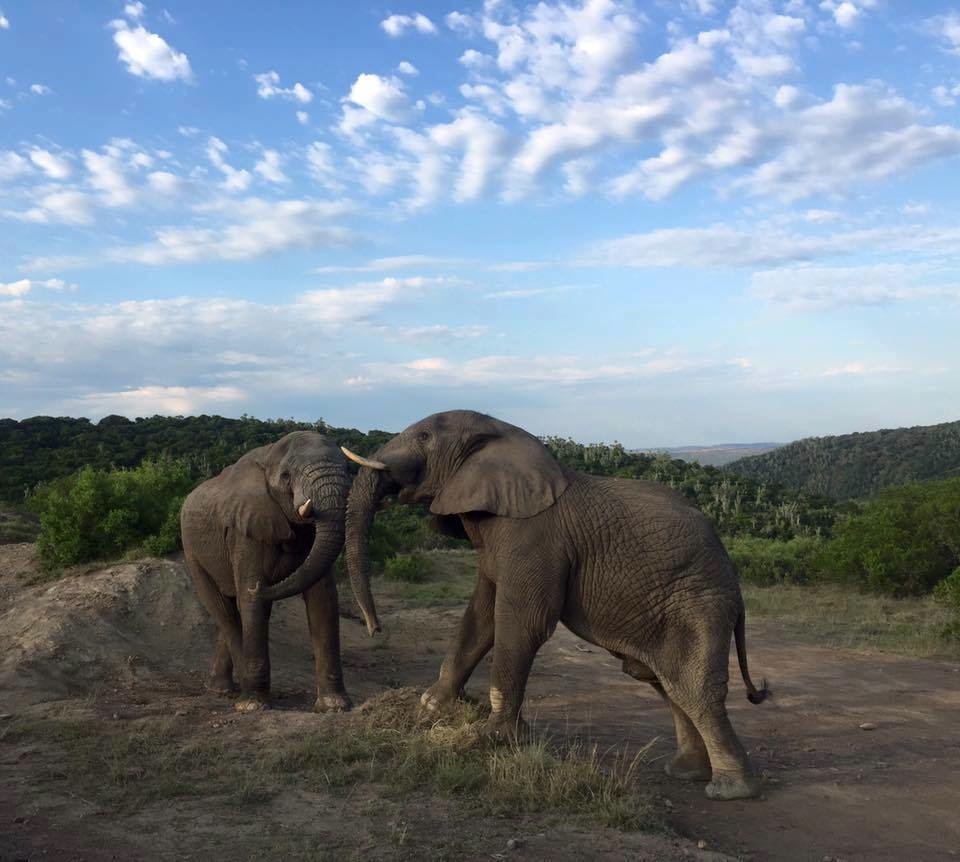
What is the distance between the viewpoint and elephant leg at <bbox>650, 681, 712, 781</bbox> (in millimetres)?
7031

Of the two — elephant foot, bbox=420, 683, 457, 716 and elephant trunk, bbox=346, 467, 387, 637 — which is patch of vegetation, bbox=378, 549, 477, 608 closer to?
elephant foot, bbox=420, 683, 457, 716

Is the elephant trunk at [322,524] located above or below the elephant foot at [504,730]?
above

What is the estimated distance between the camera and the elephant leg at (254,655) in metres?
8.46

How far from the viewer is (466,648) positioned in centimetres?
760

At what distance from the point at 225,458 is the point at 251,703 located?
77.4 ft

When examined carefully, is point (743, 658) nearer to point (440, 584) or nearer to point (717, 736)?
point (717, 736)

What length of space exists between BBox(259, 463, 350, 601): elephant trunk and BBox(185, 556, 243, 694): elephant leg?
4.81ft

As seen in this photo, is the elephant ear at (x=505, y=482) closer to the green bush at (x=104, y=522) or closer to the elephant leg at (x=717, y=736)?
the elephant leg at (x=717, y=736)

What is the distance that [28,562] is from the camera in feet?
51.3

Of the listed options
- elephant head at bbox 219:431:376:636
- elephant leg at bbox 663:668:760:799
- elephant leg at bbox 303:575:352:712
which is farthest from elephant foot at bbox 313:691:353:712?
elephant leg at bbox 663:668:760:799

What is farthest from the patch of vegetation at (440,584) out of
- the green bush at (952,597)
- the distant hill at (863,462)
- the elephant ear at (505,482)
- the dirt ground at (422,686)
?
the distant hill at (863,462)

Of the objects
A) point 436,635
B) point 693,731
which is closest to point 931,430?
point 436,635

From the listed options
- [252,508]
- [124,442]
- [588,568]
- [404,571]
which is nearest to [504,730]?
[588,568]

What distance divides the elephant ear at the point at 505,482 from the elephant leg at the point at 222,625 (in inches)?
138
